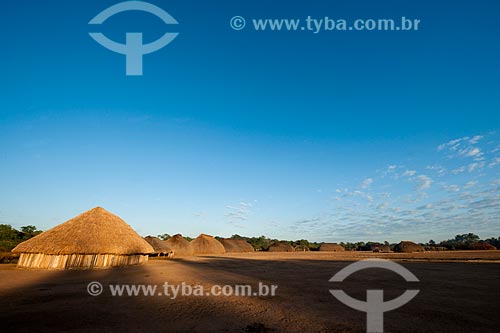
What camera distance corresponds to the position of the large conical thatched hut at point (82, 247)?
61.6 ft

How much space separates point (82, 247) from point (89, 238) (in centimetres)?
100

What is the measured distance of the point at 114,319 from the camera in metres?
6.27

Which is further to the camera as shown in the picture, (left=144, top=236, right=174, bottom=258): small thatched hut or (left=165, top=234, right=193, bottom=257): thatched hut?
(left=165, top=234, right=193, bottom=257): thatched hut

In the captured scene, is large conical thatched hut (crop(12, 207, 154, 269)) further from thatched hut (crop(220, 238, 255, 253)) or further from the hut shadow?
thatched hut (crop(220, 238, 255, 253))

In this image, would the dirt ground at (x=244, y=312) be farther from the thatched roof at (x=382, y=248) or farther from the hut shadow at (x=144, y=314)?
the thatched roof at (x=382, y=248)

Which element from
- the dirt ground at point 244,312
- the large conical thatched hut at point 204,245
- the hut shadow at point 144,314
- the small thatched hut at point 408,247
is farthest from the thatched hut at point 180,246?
the small thatched hut at point 408,247

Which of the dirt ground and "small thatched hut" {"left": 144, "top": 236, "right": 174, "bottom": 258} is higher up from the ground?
the dirt ground

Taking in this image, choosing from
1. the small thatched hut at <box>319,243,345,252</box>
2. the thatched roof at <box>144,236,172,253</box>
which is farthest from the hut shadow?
the small thatched hut at <box>319,243,345,252</box>

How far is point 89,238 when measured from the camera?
19984 mm

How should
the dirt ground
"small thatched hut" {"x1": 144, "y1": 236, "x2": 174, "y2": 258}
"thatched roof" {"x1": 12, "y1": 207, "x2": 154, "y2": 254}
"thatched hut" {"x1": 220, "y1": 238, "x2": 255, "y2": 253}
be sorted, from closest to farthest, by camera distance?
the dirt ground < "thatched roof" {"x1": 12, "y1": 207, "x2": 154, "y2": 254} < "small thatched hut" {"x1": 144, "y1": 236, "x2": 174, "y2": 258} < "thatched hut" {"x1": 220, "y1": 238, "x2": 255, "y2": 253}

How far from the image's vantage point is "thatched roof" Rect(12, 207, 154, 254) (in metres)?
19.0

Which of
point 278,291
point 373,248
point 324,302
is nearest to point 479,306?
point 324,302

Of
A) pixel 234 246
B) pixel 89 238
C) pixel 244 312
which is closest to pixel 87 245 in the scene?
pixel 89 238
